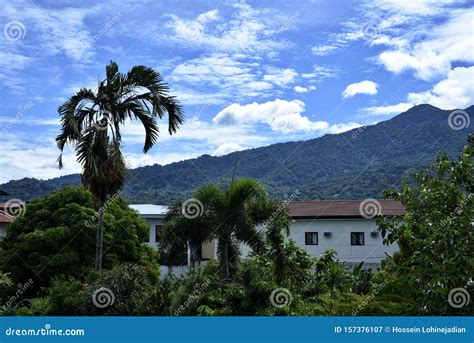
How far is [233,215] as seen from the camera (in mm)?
18734

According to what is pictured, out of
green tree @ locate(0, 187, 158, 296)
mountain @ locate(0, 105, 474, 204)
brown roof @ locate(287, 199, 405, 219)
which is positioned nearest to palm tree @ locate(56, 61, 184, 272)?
green tree @ locate(0, 187, 158, 296)

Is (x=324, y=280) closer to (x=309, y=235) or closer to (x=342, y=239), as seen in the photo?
(x=342, y=239)

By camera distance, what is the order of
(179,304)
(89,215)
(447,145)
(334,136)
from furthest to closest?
1. (334,136)
2. (447,145)
3. (89,215)
4. (179,304)

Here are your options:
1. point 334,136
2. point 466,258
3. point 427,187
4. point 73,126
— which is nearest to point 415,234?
point 427,187

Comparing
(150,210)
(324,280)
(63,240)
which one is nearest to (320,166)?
(150,210)

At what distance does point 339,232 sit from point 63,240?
21.0 m

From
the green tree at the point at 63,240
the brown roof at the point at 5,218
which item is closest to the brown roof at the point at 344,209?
the green tree at the point at 63,240

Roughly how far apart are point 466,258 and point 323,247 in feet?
104

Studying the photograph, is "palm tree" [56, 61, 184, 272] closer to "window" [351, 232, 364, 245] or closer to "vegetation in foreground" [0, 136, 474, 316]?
"vegetation in foreground" [0, 136, 474, 316]

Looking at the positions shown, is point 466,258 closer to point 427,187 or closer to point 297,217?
point 427,187

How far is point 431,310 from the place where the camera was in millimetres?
7656

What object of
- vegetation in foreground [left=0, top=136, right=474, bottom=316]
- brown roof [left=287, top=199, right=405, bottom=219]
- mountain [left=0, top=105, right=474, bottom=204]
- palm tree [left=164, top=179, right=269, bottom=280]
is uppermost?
mountain [left=0, top=105, right=474, bottom=204]

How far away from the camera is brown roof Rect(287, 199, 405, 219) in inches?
1457

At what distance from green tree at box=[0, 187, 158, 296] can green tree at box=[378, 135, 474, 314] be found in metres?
15.1
